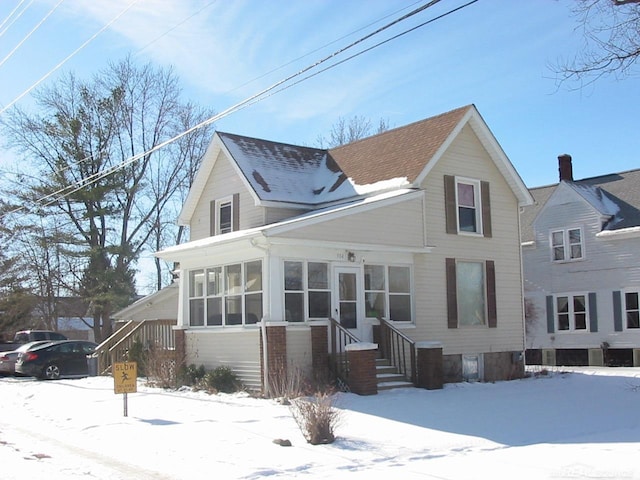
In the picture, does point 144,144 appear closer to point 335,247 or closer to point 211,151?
point 211,151

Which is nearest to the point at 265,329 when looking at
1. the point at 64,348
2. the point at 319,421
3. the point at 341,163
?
the point at 319,421

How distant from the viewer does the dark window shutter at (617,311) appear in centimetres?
→ 2831

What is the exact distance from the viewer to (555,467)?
9.20 metres

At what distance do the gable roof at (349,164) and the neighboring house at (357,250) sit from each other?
0.05 metres

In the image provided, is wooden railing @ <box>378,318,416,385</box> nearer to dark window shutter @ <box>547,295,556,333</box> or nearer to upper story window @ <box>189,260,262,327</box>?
upper story window @ <box>189,260,262,327</box>

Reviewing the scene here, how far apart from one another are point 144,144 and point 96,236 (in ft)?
19.5

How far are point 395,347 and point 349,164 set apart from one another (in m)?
7.15

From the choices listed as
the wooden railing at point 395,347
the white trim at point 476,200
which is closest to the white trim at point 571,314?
the white trim at point 476,200

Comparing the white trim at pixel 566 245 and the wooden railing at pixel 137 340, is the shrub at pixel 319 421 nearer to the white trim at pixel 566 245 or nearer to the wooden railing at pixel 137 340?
the wooden railing at pixel 137 340

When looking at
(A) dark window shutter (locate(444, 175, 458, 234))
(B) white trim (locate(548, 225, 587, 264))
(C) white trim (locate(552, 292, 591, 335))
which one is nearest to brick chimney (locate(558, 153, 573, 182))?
(B) white trim (locate(548, 225, 587, 264))

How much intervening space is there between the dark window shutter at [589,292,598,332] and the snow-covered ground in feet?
40.9

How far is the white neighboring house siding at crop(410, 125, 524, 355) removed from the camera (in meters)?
19.8

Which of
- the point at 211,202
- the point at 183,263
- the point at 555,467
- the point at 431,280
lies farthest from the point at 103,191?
the point at 555,467

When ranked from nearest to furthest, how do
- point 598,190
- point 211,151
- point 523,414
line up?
point 523,414, point 211,151, point 598,190
